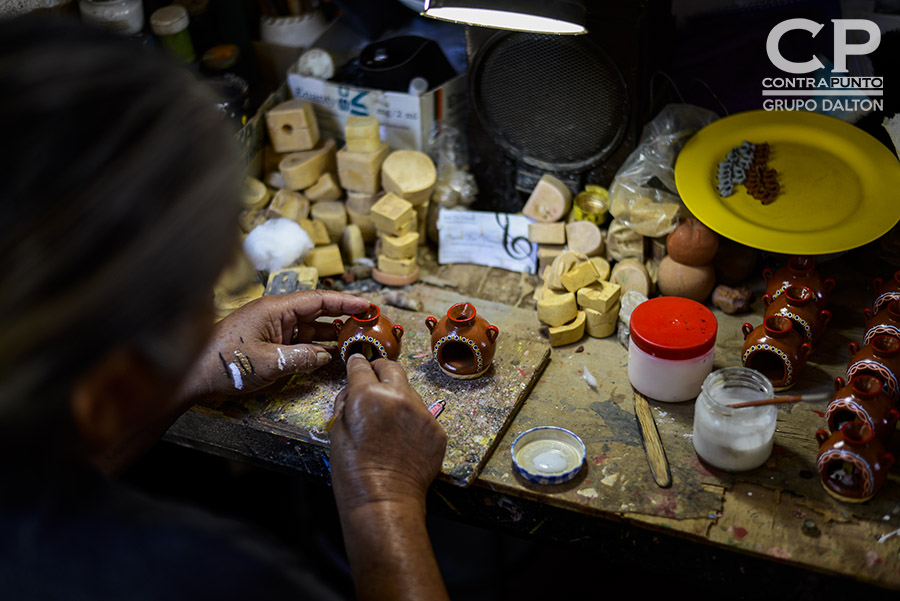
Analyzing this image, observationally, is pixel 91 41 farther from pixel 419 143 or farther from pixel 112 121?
pixel 419 143

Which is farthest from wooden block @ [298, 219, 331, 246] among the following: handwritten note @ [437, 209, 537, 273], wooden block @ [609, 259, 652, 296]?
wooden block @ [609, 259, 652, 296]

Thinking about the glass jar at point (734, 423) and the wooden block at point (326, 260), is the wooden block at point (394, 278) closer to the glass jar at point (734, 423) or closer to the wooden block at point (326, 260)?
the wooden block at point (326, 260)

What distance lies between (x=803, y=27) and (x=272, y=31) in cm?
229

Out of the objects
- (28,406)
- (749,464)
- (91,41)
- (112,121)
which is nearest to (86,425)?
(28,406)

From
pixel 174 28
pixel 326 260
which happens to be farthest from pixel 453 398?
pixel 174 28

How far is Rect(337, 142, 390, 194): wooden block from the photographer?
9.31 feet

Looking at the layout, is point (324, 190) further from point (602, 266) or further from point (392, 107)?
point (602, 266)

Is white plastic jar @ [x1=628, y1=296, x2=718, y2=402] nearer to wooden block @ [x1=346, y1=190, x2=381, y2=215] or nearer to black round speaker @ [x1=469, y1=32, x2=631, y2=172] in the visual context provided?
black round speaker @ [x1=469, y1=32, x2=631, y2=172]

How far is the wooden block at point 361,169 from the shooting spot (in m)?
2.84

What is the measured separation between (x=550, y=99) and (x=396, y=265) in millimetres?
867

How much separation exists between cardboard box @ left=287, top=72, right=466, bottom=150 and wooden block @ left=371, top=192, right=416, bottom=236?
14.7 inches

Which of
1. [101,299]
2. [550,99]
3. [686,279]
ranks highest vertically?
[101,299]

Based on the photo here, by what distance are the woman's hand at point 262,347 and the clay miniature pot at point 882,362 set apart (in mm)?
1360

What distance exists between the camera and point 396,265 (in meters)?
2.78
